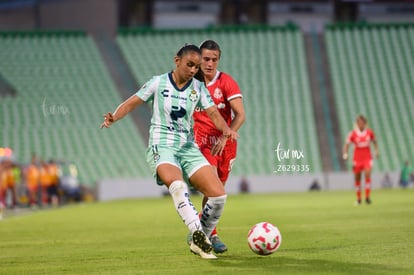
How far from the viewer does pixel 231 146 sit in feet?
40.4

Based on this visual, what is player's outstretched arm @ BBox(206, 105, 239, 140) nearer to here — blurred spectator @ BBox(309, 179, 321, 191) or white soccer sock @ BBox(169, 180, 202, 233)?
white soccer sock @ BBox(169, 180, 202, 233)

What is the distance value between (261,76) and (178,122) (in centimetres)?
3613

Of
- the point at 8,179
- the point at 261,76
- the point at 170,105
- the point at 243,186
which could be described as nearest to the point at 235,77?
the point at 261,76

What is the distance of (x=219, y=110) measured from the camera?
12062 mm

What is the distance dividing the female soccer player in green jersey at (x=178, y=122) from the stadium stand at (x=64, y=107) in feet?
93.2

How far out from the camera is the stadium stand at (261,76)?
137 ft

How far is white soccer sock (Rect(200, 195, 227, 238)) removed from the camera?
10562mm

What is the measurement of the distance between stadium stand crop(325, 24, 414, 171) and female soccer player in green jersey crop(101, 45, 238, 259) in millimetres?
31894

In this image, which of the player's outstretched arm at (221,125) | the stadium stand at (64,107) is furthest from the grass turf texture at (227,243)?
the stadium stand at (64,107)

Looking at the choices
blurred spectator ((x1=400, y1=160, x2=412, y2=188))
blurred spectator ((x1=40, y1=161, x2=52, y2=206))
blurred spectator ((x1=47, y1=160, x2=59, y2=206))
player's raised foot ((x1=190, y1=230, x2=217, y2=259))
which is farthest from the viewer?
blurred spectator ((x1=400, y1=160, x2=412, y2=188))

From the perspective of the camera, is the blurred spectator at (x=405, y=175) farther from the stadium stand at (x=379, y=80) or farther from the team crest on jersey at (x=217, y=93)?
the team crest on jersey at (x=217, y=93)

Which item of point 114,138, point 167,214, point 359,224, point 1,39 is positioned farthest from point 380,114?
point 359,224

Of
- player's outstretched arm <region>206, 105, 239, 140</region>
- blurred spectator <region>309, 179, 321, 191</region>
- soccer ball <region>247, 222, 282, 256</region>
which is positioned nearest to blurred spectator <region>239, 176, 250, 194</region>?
blurred spectator <region>309, 179, 321, 191</region>

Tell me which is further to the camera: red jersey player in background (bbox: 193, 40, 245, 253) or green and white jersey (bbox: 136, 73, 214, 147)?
red jersey player in background (bbox: 193, 40, 245, 253)
